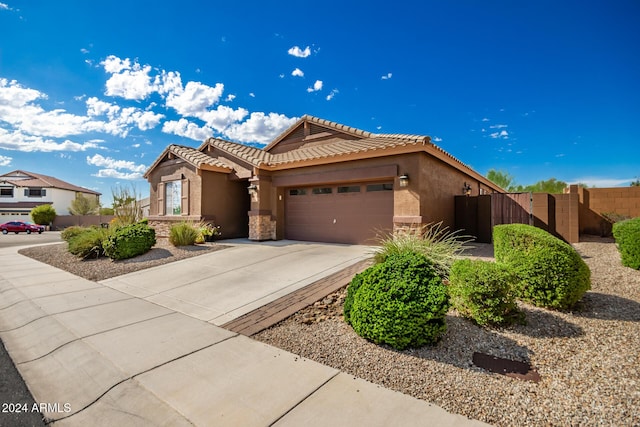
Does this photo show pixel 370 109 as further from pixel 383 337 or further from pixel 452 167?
pixel 383 337

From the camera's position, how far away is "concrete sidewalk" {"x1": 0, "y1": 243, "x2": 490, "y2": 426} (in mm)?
2268

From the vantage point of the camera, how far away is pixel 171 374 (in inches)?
113

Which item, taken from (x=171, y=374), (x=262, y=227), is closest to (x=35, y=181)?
(x=262, y=227)

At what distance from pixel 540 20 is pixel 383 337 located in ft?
34.6

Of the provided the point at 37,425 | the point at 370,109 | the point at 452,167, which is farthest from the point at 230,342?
the point at 370,109

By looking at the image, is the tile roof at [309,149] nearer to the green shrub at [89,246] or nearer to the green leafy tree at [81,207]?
the green shrub at [89,246]

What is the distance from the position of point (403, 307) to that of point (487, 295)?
129 cm

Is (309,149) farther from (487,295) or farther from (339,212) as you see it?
(487,295)

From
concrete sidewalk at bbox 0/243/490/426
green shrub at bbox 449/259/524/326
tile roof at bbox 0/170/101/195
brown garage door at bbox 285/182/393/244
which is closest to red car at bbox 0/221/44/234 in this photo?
tile roof at bbox 0/170/101/195

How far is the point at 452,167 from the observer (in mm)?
11547

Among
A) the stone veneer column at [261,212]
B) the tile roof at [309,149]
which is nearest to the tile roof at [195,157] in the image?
the tile roof at [309,149]

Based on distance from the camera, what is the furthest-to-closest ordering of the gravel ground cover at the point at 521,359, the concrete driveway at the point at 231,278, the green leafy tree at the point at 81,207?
1. the green leafy tree at the point at 81,207
2. the concrete driveway at the point at 231,278
3. the gravel ground cover at the point at 521,359

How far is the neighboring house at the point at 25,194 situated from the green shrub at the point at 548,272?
4942 cm

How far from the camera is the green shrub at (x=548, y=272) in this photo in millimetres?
3939
